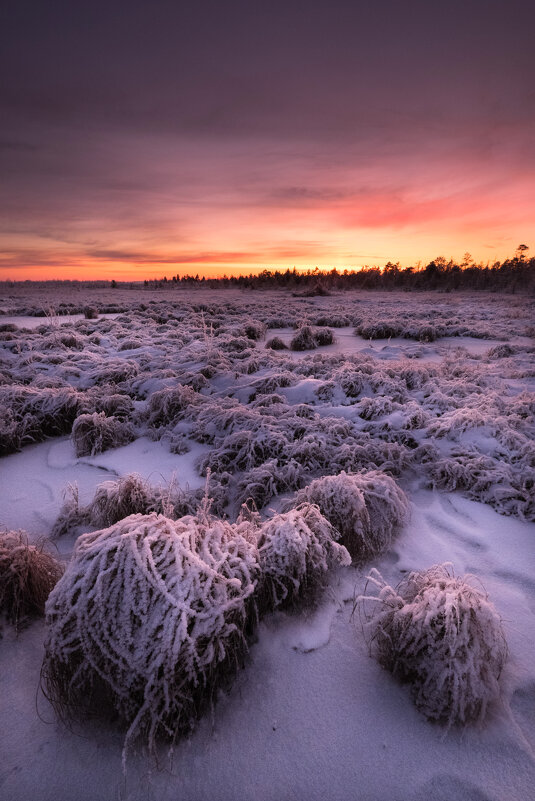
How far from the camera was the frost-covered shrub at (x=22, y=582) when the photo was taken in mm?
2012

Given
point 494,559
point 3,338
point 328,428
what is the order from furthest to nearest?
point 3,338
point 328,428
point 494,559

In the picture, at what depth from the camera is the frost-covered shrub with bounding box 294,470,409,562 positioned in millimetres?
2494

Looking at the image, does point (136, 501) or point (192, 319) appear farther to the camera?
point (192, 319)

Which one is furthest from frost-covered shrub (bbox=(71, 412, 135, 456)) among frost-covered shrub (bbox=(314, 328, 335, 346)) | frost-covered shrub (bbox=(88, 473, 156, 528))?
frost-covered shrub (bbox=(314, 328, 335, 346))

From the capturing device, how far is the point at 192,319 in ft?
44.7

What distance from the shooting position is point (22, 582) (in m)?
2.00

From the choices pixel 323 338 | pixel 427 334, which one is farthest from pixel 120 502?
pixel 427 334

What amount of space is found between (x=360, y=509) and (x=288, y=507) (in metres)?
0.60

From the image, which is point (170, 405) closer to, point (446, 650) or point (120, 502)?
point (120, 502)

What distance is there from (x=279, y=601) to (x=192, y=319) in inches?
500

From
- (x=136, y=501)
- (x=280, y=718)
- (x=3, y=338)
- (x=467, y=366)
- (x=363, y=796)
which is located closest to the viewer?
(x=363, y=796)

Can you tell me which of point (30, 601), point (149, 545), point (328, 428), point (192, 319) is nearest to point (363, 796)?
point (149, 545)

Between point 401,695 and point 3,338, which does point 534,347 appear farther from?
point 3,338

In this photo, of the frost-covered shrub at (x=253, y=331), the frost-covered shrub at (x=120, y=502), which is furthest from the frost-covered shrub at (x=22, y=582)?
the frost-covered shrub at (x=253, y=331)
